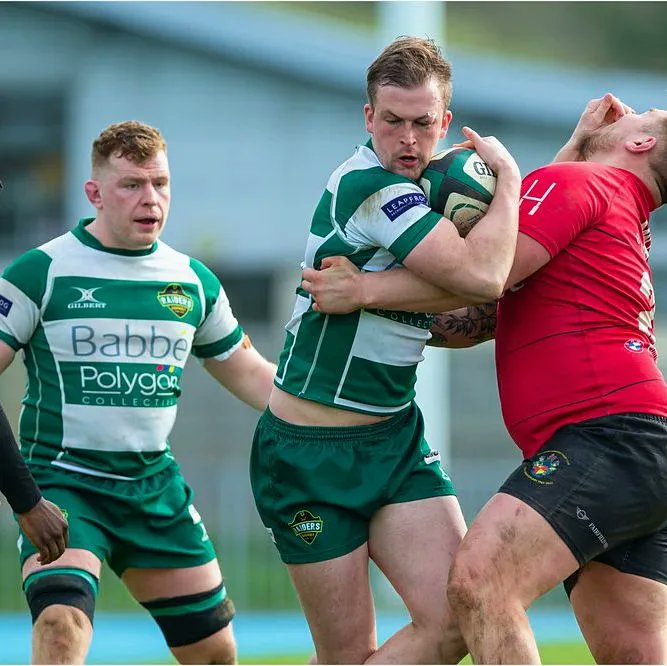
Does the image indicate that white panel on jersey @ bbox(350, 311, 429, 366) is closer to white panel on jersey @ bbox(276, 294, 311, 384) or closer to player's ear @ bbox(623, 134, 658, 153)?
white panel on jersey @ bbox(276, 294, 311, 384)

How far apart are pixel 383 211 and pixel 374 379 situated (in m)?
0.63

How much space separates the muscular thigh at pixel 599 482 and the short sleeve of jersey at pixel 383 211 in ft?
2.86

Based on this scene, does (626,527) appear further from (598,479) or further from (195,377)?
(195,377)

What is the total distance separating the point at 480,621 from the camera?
4.20 meters

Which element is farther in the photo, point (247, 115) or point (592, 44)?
point (592, 44)

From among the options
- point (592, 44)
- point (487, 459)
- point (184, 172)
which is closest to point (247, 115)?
point (184, 172)

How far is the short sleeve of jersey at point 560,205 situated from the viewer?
4516 mm

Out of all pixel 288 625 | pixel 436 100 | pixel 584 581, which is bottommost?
pixel 288 625

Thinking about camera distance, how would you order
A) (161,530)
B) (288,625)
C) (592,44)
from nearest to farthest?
(161,530), (288,625), (592,44)

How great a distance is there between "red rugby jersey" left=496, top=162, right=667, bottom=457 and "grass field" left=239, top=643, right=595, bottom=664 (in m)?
6.00

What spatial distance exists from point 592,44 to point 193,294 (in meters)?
25.7

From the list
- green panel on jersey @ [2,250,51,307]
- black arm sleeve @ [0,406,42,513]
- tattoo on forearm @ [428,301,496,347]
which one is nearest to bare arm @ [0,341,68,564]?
black arm sleeve @ [0,406,42,513]

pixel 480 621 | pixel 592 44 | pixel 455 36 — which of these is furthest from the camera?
pixel 592 44

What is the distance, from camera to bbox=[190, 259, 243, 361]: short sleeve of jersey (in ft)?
19.5
